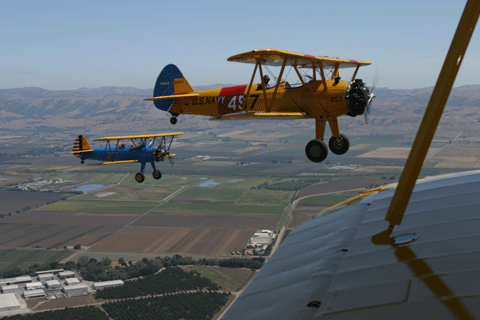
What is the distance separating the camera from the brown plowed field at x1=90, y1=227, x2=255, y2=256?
140875 mm

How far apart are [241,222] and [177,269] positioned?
146 feet

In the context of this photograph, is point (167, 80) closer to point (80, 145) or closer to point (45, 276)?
point (80, 145)

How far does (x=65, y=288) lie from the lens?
115125mm

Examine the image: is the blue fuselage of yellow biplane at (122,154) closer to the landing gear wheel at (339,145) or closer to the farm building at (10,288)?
the landing gear wheel at (339,145)

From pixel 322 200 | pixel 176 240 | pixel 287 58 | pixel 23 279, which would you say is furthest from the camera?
pixel 322 200

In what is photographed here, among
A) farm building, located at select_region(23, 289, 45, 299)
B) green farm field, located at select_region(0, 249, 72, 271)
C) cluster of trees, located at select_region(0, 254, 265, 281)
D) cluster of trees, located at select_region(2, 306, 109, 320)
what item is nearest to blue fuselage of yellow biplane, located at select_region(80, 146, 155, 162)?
cluster of trees, located at select_region(2, 306, 109, 320)

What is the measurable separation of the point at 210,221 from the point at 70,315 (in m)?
74.9

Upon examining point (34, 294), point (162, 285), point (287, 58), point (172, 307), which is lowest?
point (162, 285)

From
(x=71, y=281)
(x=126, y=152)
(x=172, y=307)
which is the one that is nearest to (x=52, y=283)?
(x=71, y=281)

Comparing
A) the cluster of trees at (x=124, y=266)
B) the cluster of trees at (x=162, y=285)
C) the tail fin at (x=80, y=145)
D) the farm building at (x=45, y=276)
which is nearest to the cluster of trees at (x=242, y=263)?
the cluster of trees at (x=124, y=266)

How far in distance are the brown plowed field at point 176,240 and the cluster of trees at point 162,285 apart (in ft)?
46.9

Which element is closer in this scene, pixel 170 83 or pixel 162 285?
pixel 170 83

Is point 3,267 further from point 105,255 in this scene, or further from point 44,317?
point 44,317

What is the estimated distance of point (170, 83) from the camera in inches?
1272
